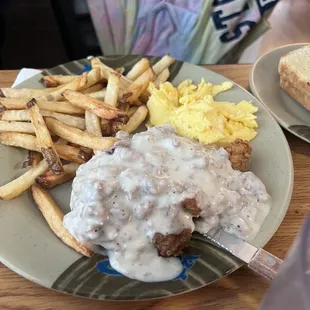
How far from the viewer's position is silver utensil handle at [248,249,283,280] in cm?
122

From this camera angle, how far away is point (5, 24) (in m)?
3.62

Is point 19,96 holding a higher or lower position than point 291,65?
higher

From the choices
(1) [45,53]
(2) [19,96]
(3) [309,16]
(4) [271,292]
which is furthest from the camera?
(3) [309,16]

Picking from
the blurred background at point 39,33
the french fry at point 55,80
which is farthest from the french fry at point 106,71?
the blurred background at point 39,33

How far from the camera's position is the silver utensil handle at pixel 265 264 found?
1223 mm

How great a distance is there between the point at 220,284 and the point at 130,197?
1.16 ft

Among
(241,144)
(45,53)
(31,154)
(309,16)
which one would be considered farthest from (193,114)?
(309,16)

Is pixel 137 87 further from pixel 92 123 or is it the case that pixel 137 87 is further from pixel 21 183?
pixel 21 183

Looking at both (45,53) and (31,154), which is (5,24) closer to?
(45,53)

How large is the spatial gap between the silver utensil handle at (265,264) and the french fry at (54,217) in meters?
0.44

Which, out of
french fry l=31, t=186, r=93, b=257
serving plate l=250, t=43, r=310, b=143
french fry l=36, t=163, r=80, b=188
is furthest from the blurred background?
french fry l=31, t=186, r=93, b=257

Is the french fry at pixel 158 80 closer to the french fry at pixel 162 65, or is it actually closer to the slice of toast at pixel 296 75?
the french fry at pixel 162 65

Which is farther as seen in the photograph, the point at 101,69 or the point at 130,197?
the point at 101,69

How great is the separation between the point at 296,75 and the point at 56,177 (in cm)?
109
